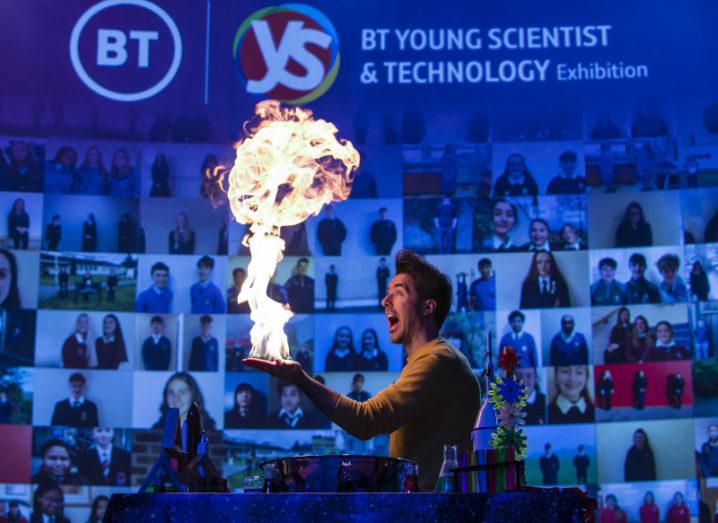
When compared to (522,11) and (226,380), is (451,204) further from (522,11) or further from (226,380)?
(226,380)

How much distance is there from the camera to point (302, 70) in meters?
7.06

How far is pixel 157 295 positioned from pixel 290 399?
3.59 feet

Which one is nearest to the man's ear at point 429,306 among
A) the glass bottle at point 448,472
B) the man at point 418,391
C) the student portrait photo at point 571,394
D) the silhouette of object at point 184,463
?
the man at point 418,391

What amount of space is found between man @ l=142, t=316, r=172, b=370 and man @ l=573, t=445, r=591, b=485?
2.65 metres

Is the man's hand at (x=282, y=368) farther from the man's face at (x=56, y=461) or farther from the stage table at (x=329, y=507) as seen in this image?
the man's face at (x=56, y=461)

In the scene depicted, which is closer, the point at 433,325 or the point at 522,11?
the point at 433,325

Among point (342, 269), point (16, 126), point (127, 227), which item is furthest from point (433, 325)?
point (16, 126)

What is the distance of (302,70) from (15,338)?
2565 mm

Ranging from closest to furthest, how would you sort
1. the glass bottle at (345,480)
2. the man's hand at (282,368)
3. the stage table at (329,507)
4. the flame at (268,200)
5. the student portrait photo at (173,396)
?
1. the stage table at (329,507)
2. the glass bottle at (345,480)
3. the man's hand at (282,368)
4. the flame at (268,200)
5. the student portrait photo at (173,396)

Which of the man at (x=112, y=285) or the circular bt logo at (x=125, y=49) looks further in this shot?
the circular bt logo at (x=125, y=49)

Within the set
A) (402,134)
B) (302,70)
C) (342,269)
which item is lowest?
(342,269)

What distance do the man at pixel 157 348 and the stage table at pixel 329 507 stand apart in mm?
4654

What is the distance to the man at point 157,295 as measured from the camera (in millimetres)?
6738

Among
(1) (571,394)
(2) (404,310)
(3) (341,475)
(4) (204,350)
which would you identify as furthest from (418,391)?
(4) (204,350)
